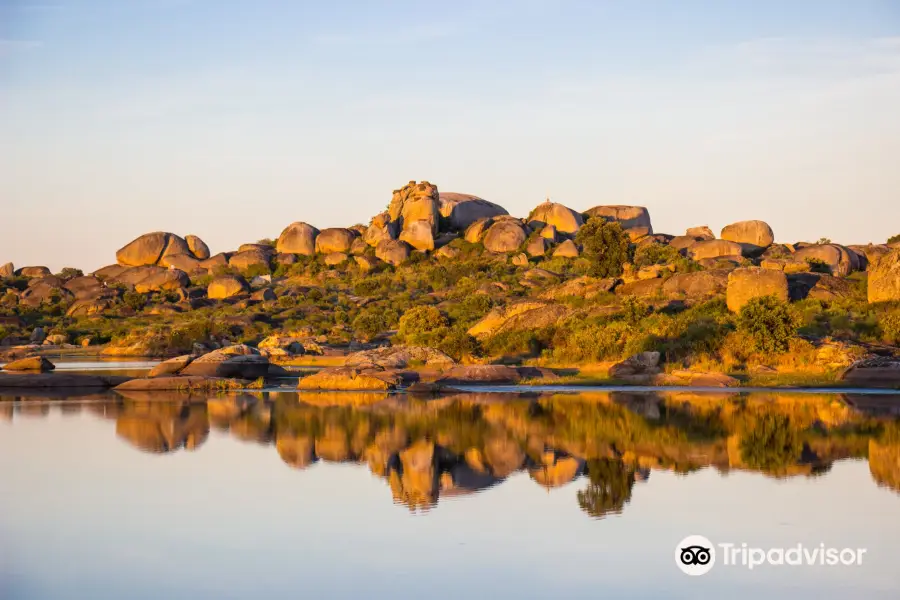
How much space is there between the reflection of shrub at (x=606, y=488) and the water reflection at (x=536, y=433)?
0.10ft

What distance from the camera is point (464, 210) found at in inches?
4117

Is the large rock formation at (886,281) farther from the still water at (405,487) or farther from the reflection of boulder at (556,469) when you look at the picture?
the reflection of boulder at (556,469)

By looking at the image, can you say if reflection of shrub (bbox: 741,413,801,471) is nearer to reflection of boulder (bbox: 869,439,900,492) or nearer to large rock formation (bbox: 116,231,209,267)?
reflection of boulder (bbox: 869,439,900,492)

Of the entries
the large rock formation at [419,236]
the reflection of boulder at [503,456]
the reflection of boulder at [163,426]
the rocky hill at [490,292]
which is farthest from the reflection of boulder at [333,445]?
the large rock formation at [419,236]

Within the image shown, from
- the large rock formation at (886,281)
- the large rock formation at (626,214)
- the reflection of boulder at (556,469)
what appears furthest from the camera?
the large rock formation at (626,214)

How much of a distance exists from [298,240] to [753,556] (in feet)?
305

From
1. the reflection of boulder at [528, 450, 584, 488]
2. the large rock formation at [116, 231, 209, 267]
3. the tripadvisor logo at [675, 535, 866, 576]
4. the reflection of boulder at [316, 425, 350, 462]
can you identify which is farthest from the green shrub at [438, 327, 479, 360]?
the large rock formation at [116, 231, 209, 267]

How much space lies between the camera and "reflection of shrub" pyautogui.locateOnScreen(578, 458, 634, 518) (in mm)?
13508

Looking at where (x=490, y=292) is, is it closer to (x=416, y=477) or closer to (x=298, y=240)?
(x=298, y=240)

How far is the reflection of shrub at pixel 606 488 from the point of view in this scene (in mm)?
13508

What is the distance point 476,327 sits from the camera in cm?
4512

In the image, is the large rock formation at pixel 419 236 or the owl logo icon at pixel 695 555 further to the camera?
the large rock formation at pixel 419 236

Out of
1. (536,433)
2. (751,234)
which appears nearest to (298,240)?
(751,234)

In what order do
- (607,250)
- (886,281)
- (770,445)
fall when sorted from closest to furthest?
(770,445) → (886,281) → (607,250)
